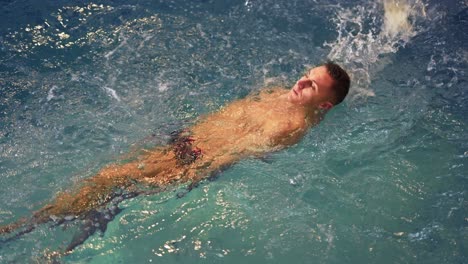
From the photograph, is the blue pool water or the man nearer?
the man

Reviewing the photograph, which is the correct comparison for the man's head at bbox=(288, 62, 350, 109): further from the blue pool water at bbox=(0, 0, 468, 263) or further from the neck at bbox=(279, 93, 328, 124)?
the blue pool water at bbox=(0, 0, 468, 263)

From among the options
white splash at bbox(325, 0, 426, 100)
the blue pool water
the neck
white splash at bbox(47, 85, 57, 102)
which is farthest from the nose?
white splash at bbox(47, 85, 57, 102)

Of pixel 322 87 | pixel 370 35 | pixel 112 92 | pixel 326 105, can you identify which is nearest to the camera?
pixel 322 87

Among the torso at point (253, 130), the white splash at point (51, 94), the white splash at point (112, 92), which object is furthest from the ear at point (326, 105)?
the white splash at point (51, 94)

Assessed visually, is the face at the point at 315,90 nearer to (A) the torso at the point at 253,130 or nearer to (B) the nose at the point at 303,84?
(B) the nose at the point at 303,84

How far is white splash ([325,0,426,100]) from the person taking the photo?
5387mm

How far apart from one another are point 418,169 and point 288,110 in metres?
1.60

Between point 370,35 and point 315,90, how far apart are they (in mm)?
2150

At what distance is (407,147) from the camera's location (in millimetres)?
4723

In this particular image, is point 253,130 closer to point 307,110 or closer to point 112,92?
point 307,110

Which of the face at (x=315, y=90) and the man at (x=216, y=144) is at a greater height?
the face at (x=315, y=90)

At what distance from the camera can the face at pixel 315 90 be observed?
434cm

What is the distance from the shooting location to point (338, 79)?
437cm

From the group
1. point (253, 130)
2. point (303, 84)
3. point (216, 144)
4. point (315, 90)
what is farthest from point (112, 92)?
point (315, 90)
